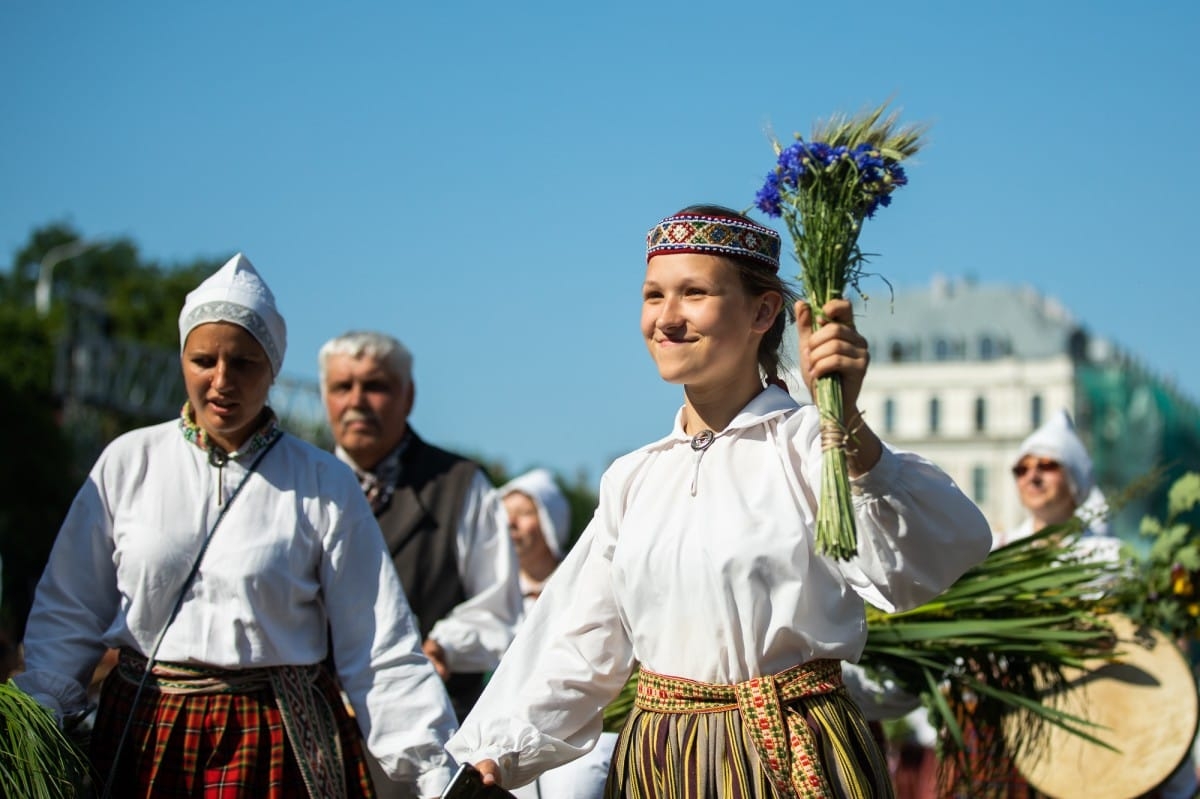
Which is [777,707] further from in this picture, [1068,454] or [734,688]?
[1068,454]

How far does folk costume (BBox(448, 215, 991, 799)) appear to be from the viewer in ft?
12.1

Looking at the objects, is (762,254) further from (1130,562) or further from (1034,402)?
(1034,402)

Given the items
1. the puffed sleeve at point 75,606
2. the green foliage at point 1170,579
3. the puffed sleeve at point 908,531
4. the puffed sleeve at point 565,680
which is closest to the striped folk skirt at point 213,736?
the puffed sleeve at point 75,606

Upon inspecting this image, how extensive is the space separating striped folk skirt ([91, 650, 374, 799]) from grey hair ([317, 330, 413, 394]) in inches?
85.9

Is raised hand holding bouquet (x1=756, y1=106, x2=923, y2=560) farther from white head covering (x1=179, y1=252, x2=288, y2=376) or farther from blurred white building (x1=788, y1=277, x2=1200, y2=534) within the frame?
blurred white building (x1=788, y1=277, x2=1200, y2=534)

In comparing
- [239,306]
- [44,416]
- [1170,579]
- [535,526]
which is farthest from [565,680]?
[44,416]

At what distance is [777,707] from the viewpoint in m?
3.77

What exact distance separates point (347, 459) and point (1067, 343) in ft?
282

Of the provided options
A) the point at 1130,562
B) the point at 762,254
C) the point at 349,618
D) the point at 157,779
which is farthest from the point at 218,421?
the point at 1130,562

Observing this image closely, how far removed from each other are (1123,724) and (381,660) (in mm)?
3157

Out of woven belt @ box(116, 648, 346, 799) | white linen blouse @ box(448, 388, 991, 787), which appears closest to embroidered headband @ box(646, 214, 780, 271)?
white linen blouse @ box(448, 388, 991, 787)

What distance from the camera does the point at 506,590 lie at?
650 centimetres

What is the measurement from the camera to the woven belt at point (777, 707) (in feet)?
12.3

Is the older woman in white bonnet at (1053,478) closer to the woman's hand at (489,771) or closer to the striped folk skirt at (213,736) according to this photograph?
the striped folk skirt at (213,736)
